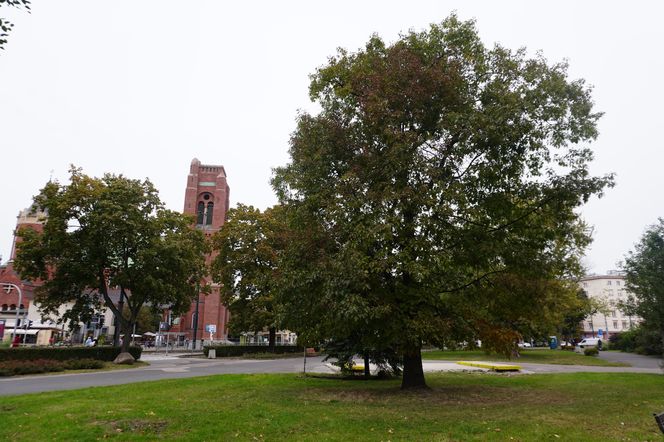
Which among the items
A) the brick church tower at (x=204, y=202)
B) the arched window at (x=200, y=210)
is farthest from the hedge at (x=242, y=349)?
the arched window at (x=200, y=210)

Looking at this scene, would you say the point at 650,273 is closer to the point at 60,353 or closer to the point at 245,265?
the point at 60,353

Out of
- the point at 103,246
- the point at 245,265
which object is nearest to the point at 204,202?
the point at 245,265

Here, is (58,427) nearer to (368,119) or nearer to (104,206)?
(368,119)

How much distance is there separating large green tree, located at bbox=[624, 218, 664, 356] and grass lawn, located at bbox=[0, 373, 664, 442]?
2532 millimetres

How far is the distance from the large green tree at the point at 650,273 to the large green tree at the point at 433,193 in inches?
180

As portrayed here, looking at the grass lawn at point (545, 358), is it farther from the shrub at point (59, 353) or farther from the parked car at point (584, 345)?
the shrub at point (59, 353)

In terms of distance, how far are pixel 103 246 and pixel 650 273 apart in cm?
2777

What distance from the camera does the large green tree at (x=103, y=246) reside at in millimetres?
28172

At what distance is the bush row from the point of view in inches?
824

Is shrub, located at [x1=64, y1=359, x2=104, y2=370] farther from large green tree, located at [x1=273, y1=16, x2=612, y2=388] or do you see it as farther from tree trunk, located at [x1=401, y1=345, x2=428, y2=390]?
tree trunk, located at [x1=401, y1=345, x2=428, y2=390]

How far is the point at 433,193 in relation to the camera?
11609 mm

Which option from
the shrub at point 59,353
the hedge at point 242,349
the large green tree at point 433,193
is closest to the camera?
the large green tree at point 433,193

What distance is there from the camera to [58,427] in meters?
8.51

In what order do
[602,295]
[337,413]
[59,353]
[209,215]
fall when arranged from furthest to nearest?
1. [602,295]
2. [209,215]
3. [59,353]
4. [337,413]
